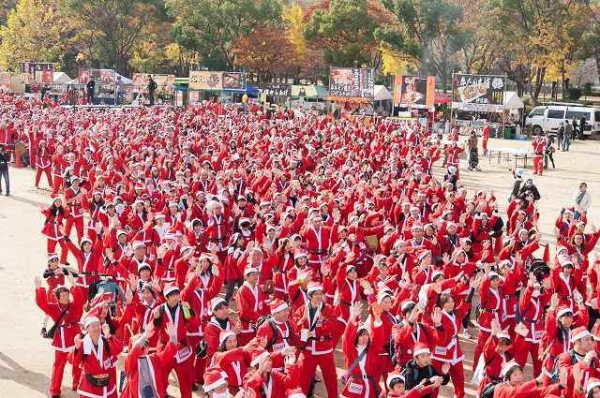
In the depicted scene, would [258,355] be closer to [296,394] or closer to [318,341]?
[296,394]

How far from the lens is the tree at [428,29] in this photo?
5022 cm

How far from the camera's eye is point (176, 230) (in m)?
12.6

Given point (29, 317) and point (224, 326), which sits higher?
point (224, 326)

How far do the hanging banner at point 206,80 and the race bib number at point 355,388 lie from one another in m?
38.1

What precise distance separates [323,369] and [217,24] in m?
54.0

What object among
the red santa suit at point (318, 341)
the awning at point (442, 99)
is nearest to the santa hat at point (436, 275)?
the red santa suit at point (318, 341)

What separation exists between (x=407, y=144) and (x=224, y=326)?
716 inches

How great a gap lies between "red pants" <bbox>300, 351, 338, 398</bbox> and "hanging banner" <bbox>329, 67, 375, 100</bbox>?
1142 inches

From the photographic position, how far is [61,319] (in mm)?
8602

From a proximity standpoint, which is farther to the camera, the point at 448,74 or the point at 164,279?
the point at 448,74

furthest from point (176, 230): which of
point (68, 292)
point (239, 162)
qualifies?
point (239, 162)

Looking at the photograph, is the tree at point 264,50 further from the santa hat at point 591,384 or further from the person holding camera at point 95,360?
the santa hat at point 591,384

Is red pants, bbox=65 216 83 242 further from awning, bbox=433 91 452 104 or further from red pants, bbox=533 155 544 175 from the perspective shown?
awning, bbox=433 91 452 104

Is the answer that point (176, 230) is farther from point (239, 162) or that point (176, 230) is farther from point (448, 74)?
point (448, 74)
